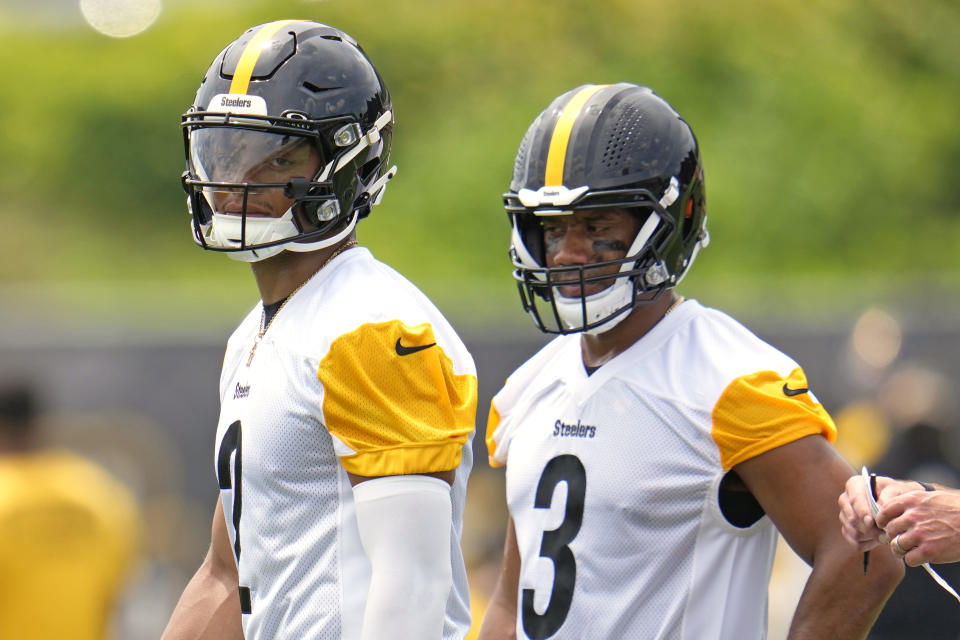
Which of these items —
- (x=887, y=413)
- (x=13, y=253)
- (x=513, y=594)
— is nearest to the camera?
(x=513, y=594)

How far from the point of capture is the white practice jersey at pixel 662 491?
3025 mm

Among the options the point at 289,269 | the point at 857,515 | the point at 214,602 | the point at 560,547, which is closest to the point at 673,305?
the point at 560,547

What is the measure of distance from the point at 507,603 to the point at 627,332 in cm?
76

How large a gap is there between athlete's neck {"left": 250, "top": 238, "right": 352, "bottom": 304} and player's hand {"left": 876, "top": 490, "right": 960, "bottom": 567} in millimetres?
1265

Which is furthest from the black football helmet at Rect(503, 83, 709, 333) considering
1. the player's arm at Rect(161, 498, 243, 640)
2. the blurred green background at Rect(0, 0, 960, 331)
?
the blurred green background at Rect(0, 0, 960, 331)

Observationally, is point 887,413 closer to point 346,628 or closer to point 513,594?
point 513,594

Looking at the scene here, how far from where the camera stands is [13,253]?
75.7 ft

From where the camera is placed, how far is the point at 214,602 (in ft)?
10.6

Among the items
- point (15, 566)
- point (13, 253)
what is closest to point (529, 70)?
point (13, 253)

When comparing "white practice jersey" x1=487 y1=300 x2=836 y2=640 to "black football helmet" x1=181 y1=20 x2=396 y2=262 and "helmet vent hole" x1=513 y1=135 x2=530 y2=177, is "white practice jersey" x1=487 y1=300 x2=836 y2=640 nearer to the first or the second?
"helmet vent hole" x1=513 y1=135 x2=530 y2=177

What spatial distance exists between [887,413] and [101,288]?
53.7 ft

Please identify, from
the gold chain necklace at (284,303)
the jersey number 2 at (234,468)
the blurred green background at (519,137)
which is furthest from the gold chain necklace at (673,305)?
the blurred green background at (519,137)

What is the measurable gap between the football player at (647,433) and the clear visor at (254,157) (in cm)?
56

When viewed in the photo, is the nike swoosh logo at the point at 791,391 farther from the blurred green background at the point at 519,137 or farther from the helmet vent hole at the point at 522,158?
the blurred green background at the point at 519,137
